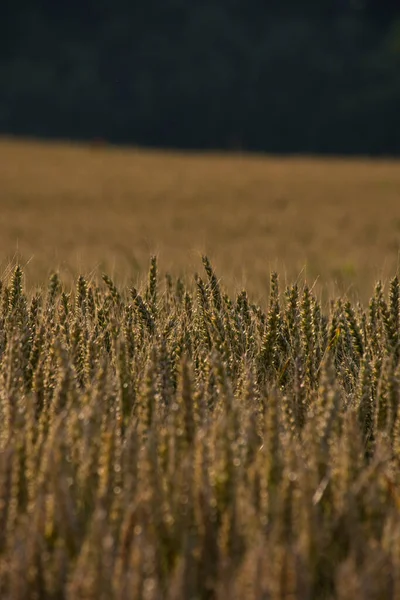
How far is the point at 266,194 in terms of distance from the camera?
19406 millimetres

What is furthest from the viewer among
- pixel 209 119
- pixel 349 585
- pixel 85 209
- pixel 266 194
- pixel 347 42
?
pixel 347 42

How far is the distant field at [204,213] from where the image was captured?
9234 millimetres

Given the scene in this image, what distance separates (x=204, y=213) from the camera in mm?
16500

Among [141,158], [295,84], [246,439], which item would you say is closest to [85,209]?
[141,158]

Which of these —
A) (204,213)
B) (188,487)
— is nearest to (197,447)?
(188,487)

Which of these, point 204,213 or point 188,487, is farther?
point 204,213

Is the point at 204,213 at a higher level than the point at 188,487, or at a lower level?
higher

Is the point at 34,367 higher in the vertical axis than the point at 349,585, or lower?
higher

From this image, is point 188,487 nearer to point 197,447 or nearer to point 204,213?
point 197,447

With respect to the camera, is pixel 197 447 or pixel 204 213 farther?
pixel 204 213

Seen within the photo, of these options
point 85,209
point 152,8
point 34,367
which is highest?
point 152,8

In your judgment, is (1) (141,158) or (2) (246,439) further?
(1) (141,158)

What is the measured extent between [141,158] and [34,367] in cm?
2732

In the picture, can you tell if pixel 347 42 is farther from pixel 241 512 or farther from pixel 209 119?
pixel 241 512
